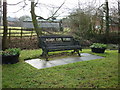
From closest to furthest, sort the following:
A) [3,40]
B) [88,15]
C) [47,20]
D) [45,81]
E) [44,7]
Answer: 1. [45,81]
2. [3,40]
3. [44,7]
4. [47,20]
5. [88,15]

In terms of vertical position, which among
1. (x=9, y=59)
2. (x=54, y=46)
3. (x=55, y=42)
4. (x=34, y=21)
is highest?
(x=34, y=21)

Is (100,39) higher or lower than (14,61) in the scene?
higher

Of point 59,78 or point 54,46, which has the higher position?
point 54,46

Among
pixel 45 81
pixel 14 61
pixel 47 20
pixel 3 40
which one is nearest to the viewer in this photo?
pixel 45 81

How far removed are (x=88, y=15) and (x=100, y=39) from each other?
210cm

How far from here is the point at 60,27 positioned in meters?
8.99

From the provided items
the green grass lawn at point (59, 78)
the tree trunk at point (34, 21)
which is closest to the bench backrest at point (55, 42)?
the green grass lawn at point (59, 78)

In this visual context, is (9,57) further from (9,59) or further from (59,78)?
(59,78)

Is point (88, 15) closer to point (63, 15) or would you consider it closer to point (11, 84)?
point (63, 15)

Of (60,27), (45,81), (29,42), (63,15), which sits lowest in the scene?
(45,81)

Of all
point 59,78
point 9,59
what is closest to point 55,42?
point 9,59

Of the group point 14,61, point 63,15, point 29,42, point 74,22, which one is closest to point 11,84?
point 14,61

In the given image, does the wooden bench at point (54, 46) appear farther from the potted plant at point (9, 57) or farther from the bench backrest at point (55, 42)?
the potted plant at point (9, 57)

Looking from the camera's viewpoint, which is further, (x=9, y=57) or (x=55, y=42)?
(x=55, y=42)
